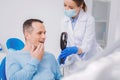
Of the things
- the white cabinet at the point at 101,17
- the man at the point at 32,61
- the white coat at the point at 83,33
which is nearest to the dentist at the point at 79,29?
the white coat at the point at 83,33

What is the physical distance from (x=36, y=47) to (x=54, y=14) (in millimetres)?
1625

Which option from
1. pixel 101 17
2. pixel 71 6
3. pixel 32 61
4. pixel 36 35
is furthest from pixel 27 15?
pixel 32 61

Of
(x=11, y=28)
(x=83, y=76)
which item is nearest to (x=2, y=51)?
(x=11, y=28)

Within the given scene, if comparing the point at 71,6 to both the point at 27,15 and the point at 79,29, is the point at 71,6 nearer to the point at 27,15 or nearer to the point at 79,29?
the point at 79,29

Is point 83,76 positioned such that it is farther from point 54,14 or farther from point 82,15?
point 54,14

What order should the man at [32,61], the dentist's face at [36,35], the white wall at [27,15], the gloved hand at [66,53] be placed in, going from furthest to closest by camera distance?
the white wall at [27,15], the gloved hand at [66,53], the dentist's face at [36,35], the man at [32,61]

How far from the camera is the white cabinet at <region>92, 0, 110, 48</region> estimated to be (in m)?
2.98

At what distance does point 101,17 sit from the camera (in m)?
3.03

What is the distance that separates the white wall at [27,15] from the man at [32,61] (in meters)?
1.50

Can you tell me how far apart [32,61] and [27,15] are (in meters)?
1.70

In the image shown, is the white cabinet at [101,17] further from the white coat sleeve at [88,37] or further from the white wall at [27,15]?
the white coat sleeve at [88,37]

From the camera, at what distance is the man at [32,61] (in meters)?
1.24

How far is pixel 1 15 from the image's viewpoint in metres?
2.79

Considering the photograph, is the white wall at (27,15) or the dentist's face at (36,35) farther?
the white wall at (27,15)
